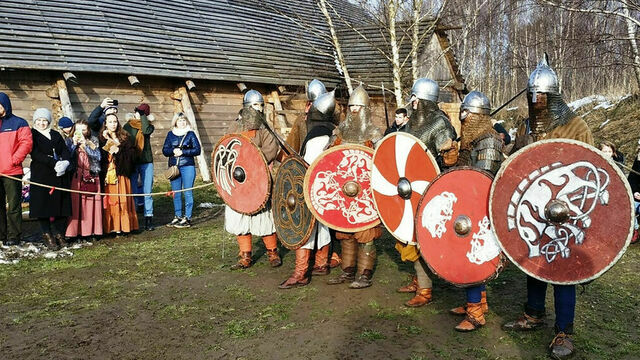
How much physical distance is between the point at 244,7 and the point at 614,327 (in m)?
14.8

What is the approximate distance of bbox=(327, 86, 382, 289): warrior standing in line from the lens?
4.45 m

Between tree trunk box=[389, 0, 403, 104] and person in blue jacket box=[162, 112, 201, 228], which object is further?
tree trunk box=[389, 0, 403, 104]

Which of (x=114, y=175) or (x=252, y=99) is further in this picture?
(x=114, y=175)

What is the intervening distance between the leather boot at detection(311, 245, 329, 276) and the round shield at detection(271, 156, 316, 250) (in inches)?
23.6

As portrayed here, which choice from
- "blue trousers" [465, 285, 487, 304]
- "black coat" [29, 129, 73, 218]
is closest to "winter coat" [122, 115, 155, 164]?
"black coat" [29, 129, 73, 218]

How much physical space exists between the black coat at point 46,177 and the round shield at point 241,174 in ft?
7.80

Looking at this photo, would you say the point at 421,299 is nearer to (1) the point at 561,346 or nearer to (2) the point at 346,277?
(2) the point at 346,277

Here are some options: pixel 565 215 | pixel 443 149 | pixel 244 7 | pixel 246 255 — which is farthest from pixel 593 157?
pixel 244 7

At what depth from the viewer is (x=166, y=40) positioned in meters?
12.8

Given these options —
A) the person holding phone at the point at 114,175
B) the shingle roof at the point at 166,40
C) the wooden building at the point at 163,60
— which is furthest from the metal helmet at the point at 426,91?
the shingle roof at the point at 166,40

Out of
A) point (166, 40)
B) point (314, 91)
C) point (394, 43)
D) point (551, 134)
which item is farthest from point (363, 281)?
point (166, 40)

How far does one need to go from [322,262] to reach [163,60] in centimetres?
878

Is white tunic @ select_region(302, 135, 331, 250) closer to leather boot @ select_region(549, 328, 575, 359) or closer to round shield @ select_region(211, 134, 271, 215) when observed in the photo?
round shield @ select_region(211, 134, 271, 215)

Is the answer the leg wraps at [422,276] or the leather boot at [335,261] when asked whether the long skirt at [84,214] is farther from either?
the leg wraps at [422,276]
